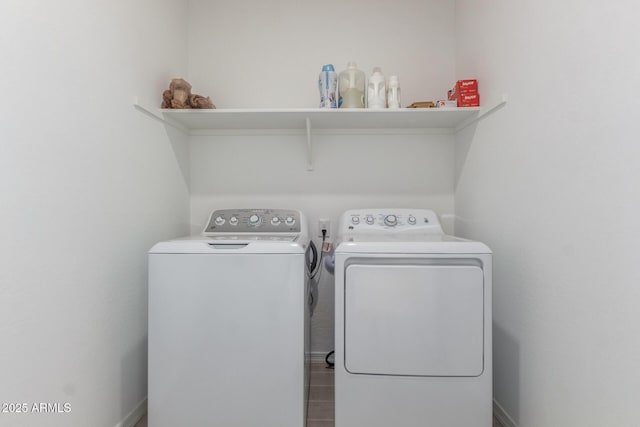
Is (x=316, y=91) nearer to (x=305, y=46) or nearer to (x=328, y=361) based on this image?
(x=305, y=46)

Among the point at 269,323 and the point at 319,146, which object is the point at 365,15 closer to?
the point at 319,146

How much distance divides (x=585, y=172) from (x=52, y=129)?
1.75m

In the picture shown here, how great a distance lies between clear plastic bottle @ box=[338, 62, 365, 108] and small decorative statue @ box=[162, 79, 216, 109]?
0.75 metres

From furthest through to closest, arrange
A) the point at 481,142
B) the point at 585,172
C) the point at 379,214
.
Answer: the point at 379,214
the point at 481,142
the point at 585,172

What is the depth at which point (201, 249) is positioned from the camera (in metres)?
1.34

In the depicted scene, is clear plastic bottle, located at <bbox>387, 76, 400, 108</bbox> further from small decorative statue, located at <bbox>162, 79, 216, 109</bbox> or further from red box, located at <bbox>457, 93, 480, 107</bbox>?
small decorative statue, located at <bbox>162, 79, 216, 109</bbox>

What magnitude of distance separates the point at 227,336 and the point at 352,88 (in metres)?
1.43

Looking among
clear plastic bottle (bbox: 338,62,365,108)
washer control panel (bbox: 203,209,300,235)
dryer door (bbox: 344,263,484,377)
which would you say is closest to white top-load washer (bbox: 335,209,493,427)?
dryer door (bbox: 344,263,484,377)

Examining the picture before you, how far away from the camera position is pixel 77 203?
1189 mm

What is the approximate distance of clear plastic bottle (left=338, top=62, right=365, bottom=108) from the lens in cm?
181

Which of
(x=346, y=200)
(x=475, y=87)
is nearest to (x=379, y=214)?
(x=346, y=200)

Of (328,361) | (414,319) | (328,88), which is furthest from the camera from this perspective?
(328,361)

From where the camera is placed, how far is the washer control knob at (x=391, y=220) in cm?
185

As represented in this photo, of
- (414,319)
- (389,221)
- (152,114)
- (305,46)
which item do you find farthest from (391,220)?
(152,114)
